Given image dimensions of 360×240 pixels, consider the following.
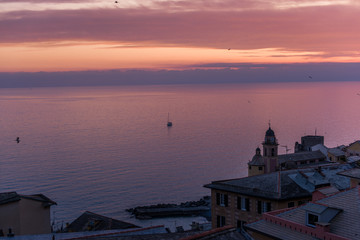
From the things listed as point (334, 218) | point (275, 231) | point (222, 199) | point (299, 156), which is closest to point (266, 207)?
point (222, 199)

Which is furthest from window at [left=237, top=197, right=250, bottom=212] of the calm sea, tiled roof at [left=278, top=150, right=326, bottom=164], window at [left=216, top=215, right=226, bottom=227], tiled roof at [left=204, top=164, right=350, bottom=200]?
tiled roof at [left=278, top=150, right=326, bottom=164]

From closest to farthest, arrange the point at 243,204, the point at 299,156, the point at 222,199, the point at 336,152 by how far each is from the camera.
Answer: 1. the point at 243,204
2. the point at 222,199
3. the point at 299,156
4. the point at 336,152

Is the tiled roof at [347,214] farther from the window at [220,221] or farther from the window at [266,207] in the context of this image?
the window at [220,221]

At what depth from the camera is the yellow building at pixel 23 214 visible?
26891 mm

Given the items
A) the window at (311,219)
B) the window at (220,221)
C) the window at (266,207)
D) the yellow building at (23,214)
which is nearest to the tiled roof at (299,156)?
the window at (220,221)

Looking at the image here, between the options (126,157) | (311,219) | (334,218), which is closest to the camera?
(334,218)

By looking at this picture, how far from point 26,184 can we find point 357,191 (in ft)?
230

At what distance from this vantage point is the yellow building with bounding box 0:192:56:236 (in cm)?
2689

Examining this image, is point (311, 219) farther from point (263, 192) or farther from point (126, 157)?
point (126, 157)

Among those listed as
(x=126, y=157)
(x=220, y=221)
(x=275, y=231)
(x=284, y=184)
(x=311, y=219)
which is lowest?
(x=126, y=157)

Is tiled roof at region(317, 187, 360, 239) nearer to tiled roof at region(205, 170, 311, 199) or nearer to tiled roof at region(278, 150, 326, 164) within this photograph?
tiled roof at region(205, 170, 311, 199)

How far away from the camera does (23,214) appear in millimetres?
27969

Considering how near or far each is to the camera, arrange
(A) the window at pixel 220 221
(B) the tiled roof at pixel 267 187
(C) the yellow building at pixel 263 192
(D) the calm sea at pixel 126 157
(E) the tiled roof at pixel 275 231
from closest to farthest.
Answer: (E) the tiled roof at pixel 275 231 < (C) the yellow building at pixel 263 192 < (B) the tiled roof at pixel 267 187 < (A) the window at pixel 220 221 < (D) the calm sea at pixel 126 157

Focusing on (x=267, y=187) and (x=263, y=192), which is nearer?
(x=263, y=192)
